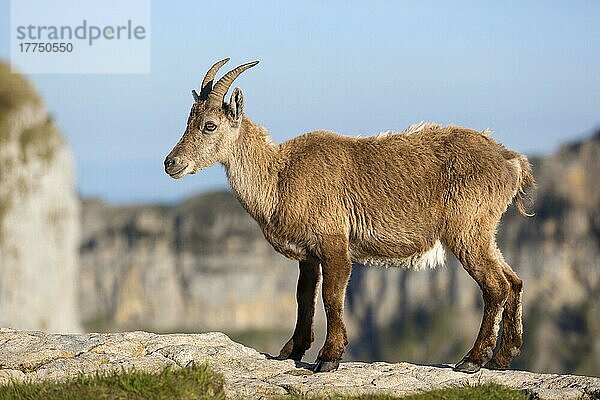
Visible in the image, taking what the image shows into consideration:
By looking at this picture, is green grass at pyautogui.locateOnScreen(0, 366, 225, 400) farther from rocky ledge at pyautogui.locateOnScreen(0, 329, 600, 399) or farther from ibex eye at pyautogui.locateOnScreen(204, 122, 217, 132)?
ibex eye at pyautogui.locateOnScreen(204, 122, 217, 132)

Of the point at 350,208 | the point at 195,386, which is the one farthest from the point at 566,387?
the point at 195,386

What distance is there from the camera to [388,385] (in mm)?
14703

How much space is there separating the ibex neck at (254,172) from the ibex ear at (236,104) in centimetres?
39

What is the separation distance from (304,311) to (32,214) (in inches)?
2383

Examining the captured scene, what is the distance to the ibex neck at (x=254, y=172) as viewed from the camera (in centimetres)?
1600

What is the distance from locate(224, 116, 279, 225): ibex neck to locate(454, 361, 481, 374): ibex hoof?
11.8ft

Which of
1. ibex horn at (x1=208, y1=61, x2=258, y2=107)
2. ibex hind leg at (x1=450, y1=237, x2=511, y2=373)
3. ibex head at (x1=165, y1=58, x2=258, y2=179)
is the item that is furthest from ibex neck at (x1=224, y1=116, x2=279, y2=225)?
ibex hind leg at (x1=450, y1=237, x2=511, y2=373)

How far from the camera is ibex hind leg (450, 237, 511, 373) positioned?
50.5 feet

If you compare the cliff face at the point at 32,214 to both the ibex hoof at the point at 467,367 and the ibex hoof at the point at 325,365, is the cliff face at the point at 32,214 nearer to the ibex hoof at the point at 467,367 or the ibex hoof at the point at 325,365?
the ibex hoof at the point at 325,365

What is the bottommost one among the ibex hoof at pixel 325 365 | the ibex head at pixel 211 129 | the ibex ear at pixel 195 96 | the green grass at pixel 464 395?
the green grass at pixel 464 395

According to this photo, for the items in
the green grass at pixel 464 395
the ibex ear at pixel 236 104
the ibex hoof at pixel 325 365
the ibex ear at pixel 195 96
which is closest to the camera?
the green grass at pixel 464 395

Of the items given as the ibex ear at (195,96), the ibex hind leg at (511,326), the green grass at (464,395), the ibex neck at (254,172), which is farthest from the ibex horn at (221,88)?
the ibex hind leg at (511,326)

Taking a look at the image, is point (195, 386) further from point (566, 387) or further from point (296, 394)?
point (566, 387)

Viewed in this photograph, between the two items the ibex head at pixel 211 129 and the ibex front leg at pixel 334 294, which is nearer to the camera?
the ibex front leg at pixel 334 294
